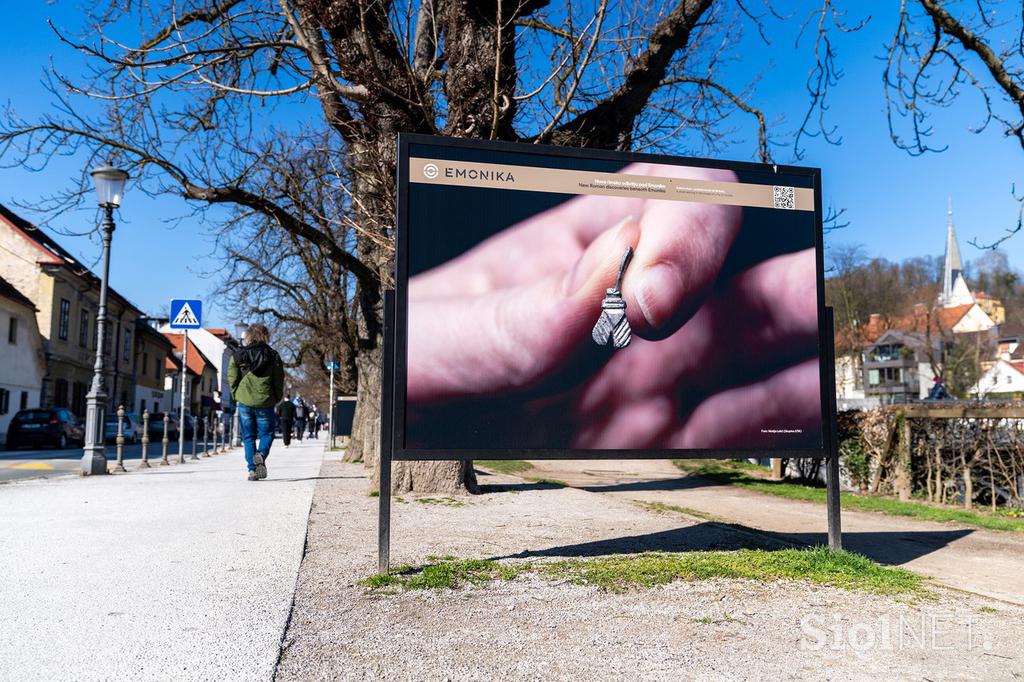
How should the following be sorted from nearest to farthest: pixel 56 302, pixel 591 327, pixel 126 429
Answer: pixel 591 327 < pixel 126 429 < pixel 56 302

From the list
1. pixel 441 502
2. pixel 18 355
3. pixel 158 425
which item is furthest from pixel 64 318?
pixel 441 502

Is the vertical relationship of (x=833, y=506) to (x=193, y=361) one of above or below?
below

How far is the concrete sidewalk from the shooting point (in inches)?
121

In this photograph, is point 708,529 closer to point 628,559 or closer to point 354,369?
point 628,559

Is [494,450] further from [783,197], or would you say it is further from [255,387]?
[255,387]

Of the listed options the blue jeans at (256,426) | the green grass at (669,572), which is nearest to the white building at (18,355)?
the blue jeans at (256,426)

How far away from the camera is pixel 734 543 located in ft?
19.7

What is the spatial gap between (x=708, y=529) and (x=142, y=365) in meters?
57.3

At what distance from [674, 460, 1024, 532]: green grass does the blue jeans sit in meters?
7.26

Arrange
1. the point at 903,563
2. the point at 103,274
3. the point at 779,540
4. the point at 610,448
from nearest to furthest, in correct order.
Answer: the point at 610,448 → the point at 903,563 → the point at 779,540 → the point at 103,274

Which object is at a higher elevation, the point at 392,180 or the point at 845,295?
the point at 845,295

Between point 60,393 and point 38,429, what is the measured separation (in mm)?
14531

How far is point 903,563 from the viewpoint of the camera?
576 cm

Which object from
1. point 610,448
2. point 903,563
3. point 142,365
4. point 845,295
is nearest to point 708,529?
point 903,563
